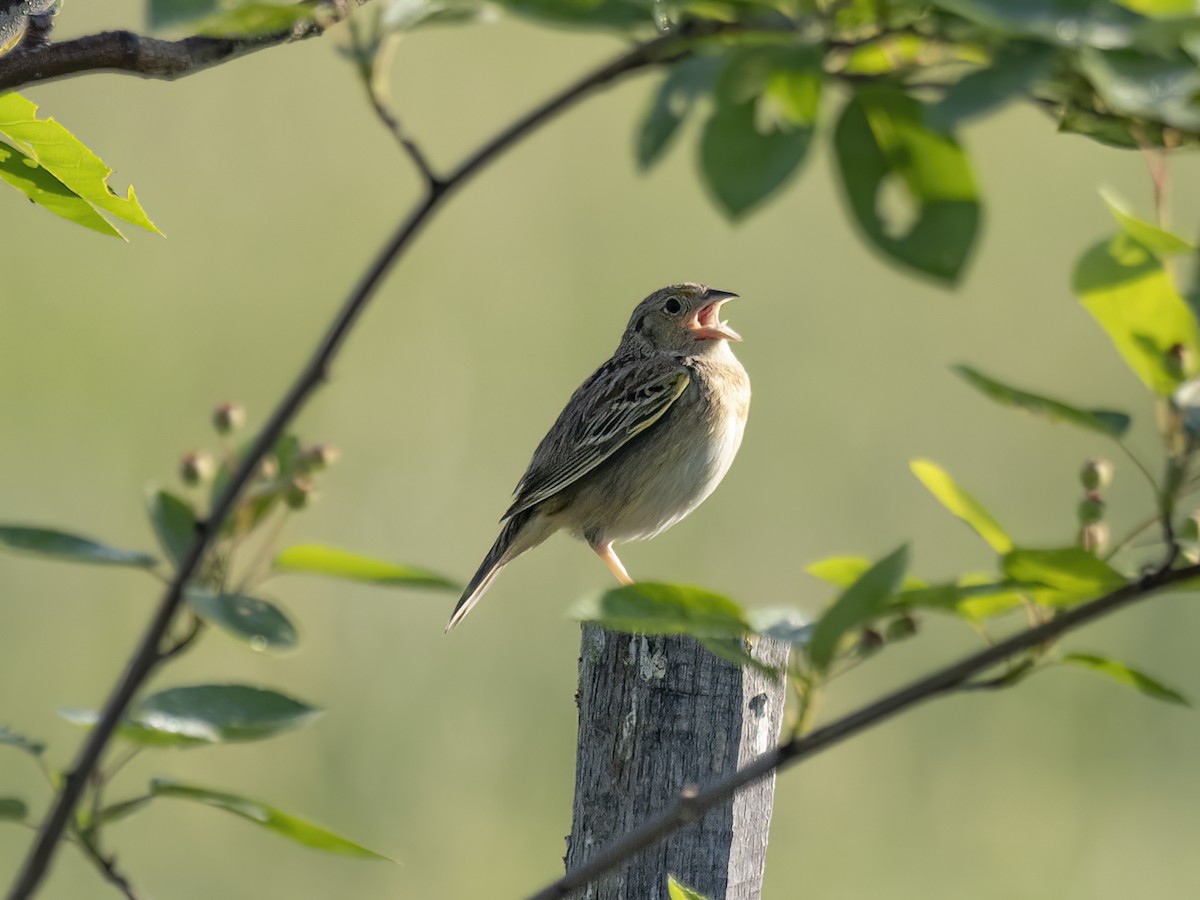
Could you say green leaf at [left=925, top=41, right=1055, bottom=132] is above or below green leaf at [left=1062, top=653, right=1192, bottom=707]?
above

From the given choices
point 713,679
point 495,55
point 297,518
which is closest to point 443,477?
point 297,518

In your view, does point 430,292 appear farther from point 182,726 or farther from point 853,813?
point 182,726

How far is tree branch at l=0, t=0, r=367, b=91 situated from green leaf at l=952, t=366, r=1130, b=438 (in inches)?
31.6

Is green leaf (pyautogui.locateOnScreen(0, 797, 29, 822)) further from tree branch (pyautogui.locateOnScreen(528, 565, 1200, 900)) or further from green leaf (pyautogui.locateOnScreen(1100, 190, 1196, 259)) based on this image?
green leaf (pyautogui.locateOnScreen(1100, 190, 1196, 259))

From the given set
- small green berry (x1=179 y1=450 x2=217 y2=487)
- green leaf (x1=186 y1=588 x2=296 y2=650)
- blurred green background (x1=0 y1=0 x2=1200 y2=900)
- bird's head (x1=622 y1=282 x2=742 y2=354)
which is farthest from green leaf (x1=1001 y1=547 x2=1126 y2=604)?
blurred green background (x1=0 y1=0 x2=1200 y2=900)

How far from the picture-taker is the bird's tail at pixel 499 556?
195 inches

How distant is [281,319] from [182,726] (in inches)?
329

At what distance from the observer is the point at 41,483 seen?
328 inches

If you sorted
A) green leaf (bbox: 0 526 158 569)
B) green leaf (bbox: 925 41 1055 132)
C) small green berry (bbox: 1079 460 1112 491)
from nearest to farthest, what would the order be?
green leaf (bbox: 925 41 1055 132) → green leaf (bbox: 0 526 158 569) → small green berry (bbox: 1079 460 1112 491)

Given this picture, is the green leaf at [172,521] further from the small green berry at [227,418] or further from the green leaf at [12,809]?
the small green berry at [227,418]

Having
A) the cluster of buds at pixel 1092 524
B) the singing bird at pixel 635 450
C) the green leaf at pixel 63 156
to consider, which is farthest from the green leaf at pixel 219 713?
the singing bird at pixel 635 450

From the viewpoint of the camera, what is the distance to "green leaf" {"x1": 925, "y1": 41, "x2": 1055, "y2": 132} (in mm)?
754

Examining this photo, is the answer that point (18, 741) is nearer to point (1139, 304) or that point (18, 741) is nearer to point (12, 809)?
point (12, 809)

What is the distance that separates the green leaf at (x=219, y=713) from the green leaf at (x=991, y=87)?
23.1 inches
